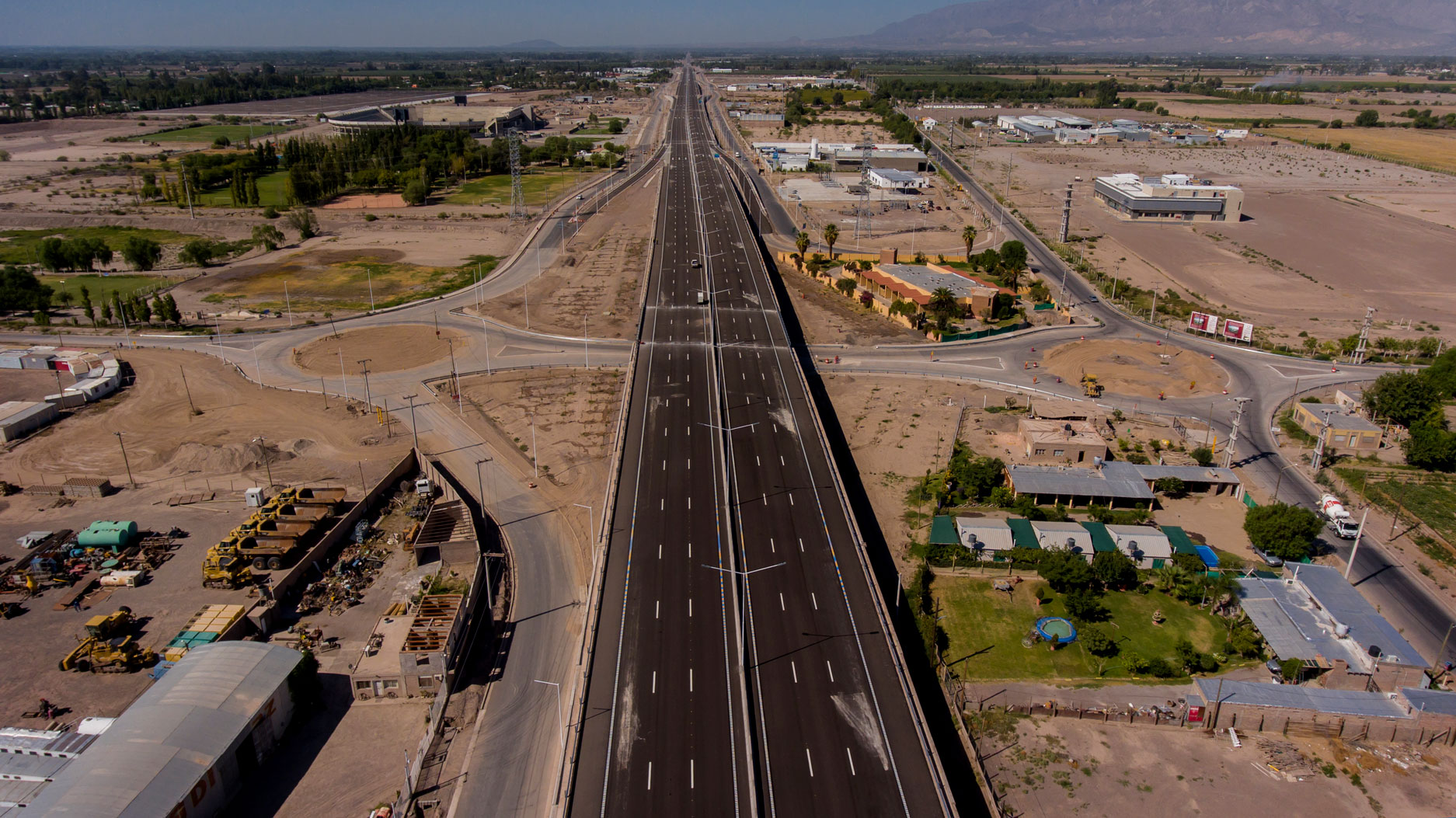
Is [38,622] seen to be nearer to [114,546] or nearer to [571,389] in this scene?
[114,546]

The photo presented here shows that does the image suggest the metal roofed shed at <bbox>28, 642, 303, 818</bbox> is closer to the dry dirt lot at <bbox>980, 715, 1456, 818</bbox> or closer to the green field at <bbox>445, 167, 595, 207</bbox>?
the dry dirt lot at <bbox>980, 715, 1456, 818</bbox>

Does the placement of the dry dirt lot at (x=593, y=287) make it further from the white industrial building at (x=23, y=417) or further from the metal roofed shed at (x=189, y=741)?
the metal roofed shed at (x=189, y=741)

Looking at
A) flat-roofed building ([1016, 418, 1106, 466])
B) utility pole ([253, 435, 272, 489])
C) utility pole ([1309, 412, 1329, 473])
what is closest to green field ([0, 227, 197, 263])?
utility pole ([253, 435, 272, 489])

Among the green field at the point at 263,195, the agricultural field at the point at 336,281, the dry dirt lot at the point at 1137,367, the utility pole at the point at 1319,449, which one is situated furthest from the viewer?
the green field at the point at 263,195

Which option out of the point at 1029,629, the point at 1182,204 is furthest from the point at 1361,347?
the point at 1182,204

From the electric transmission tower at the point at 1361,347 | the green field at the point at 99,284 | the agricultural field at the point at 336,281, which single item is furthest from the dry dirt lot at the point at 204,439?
the electric transmission tower at the point at 1361,347
